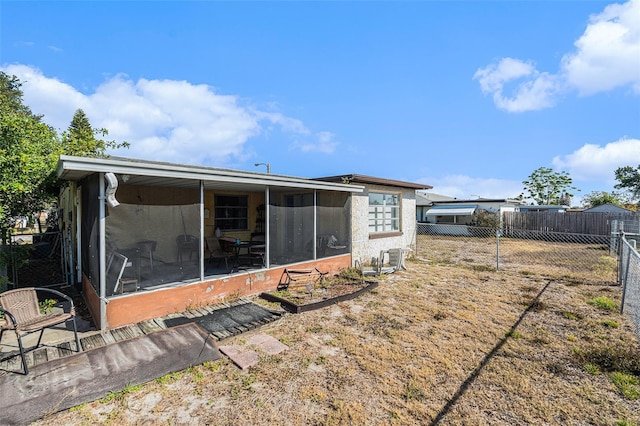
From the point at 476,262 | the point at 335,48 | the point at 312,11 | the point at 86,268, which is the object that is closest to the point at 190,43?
the point at 312,11

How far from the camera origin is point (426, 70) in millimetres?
9031

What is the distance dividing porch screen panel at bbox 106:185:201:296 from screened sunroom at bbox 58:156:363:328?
0.05 feet

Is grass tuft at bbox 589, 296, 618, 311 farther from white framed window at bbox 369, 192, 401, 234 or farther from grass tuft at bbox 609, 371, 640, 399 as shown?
white framed window at bbox 369, 192, 401, 234

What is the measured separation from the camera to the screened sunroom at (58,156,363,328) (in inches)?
168

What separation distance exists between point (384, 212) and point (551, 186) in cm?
3901

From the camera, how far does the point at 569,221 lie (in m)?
18.4

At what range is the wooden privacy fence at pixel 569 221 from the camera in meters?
17.4

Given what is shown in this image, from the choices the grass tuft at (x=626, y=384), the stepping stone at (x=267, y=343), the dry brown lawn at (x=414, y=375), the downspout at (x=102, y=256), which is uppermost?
the downspout at (x=102, y=256)

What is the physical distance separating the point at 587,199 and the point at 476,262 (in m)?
49.7

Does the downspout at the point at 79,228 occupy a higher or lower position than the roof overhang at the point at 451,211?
lower

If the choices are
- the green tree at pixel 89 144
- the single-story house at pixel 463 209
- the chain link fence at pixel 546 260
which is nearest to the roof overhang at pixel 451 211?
the single-story house at pixel 463 209

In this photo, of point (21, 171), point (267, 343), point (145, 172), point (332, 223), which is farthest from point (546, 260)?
point (21, 171)

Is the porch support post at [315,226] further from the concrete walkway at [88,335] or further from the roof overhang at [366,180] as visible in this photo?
the concrete walkway at [88,335]

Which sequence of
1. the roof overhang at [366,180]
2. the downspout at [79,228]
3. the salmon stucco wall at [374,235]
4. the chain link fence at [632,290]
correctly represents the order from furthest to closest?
the salmon stucco wall at [374,235]
the roof overhang at [366,180]
the downspout at [79,228]
the chain link fence at [632,290]
